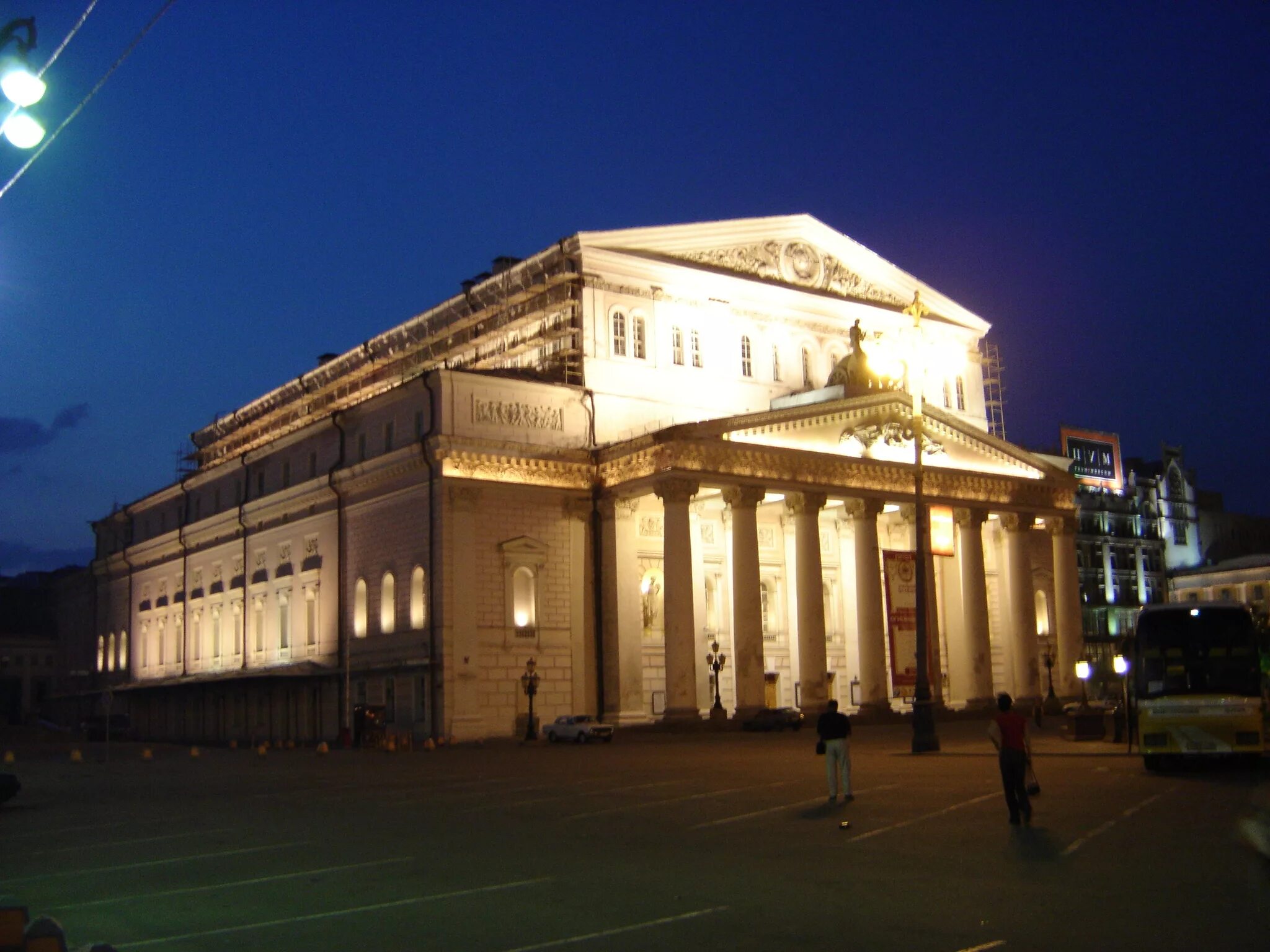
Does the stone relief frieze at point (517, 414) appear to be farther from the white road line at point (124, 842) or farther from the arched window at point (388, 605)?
the white road line at point (124, 842)

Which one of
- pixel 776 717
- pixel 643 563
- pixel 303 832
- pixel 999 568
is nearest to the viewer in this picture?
pixel 303 832

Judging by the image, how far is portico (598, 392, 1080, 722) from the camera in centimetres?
5419

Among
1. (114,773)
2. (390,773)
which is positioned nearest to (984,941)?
(390,773)

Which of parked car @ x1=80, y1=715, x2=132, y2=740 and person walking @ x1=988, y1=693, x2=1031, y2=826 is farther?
parked car @ x1=80, y1=715, x2=132, y2=740

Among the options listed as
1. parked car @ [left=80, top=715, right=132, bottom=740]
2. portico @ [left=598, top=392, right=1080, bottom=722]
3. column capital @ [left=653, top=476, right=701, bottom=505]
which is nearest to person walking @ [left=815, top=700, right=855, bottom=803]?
portico @ [left=598, top=392, right=1080, bottom=722]

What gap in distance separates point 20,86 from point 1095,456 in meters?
103

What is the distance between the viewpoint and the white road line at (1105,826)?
16.8m

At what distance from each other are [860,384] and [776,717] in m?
16.8

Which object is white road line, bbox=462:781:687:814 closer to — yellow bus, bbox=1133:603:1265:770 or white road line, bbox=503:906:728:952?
yellow bus, bbox=1133:603:1265:770

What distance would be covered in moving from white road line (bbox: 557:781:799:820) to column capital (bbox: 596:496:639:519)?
29.2 metres

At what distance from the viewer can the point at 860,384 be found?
62062 mm

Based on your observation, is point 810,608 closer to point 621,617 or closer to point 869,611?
point 869,611

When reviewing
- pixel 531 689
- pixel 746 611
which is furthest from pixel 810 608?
pixel 531 689

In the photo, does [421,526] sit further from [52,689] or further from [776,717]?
[52,689]
